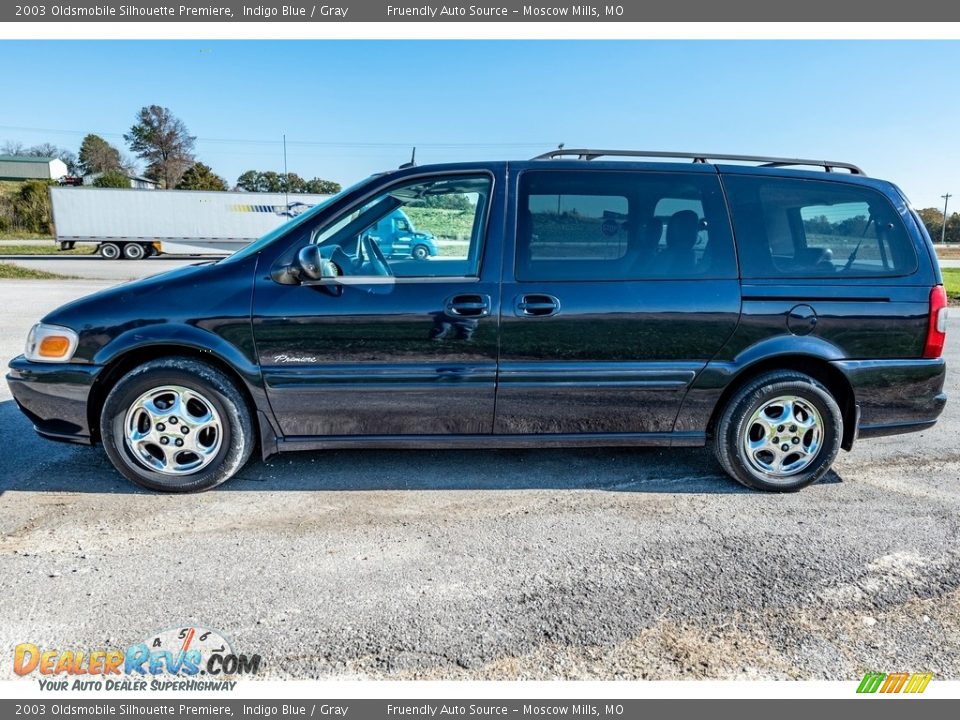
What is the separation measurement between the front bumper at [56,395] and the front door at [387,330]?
101 cm

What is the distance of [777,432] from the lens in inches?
143

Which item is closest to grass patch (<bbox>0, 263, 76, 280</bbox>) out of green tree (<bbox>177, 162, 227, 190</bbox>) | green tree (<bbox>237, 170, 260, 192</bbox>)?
green tree (<bbox>177, 162, 227, 190</bbox>)

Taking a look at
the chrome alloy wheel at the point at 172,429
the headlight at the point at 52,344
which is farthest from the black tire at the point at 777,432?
the headlight at the point at 52,344

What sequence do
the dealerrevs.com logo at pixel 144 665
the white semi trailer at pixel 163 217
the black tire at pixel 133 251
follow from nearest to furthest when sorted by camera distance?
1. the dealerrevs.com logo at pixel 144 665
2. the white semi trailer at pixel 163 217
3. the black tire at pixel 133 251

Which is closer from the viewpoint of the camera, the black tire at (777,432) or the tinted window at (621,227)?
the tinted window at (621,227)

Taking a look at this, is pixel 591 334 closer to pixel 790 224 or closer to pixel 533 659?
Answer: pixel 790 224

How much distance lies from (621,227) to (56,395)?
328 centimetres

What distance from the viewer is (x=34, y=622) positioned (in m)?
2.31

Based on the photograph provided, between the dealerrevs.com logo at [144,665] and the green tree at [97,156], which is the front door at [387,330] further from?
the green tree at [97,156]

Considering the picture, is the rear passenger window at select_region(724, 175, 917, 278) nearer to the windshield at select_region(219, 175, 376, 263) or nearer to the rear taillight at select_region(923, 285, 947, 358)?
the rear taillight at select_region(923, 285, 947, 358)

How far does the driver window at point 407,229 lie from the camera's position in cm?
344

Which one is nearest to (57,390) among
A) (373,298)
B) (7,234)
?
(373,298)

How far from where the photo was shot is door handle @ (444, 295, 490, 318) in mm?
3340

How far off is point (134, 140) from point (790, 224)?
82.9 metres
